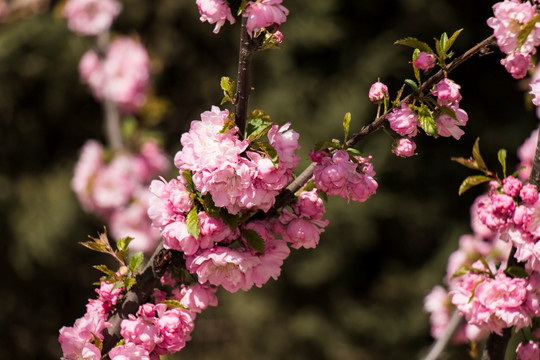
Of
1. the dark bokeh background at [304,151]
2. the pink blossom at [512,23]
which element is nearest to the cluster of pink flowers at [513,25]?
the pink blossom at [512,23]

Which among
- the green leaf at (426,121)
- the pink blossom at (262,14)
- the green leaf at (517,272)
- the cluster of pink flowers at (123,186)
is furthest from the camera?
the cluster of pink flowers at (123,186)

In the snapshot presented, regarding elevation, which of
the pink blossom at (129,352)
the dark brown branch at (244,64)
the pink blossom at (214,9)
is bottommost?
the pink blossom at (129,352)

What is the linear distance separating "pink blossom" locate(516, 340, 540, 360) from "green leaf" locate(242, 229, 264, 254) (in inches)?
28.8

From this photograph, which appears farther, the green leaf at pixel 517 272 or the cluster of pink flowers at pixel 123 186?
the cluster of pink flowers at pixel 123 186

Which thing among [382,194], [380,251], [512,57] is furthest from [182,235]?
[380,251]

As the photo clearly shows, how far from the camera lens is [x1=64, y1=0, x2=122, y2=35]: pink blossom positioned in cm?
346

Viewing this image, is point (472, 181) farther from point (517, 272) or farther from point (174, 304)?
point (174, 304)

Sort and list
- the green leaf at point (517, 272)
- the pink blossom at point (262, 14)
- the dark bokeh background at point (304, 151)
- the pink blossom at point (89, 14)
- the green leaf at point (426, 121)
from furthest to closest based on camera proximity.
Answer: the dark bokeh background at point (304, 151) < the pink blossom at point (89, 14) < the green leaf at point (517, 272) < the green leaf at point (426, 121) < the pink blossom at point (262, 14)

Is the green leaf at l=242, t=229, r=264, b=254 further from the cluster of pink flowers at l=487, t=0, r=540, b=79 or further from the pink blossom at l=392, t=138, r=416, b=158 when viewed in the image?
the cluster of pink flowers at l=487, t=0, r=540, b=79

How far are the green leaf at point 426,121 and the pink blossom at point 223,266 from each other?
1.39 feet

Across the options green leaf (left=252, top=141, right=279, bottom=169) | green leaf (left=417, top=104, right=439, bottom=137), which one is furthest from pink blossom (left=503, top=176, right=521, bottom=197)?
green leaf (left=252, top=141, right=279, bottom=169)

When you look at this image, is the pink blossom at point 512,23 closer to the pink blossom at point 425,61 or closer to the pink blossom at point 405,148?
the pink blossom at point 425,61

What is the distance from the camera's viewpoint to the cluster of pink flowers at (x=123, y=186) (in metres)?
3.14

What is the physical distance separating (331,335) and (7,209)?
277 centimetres
